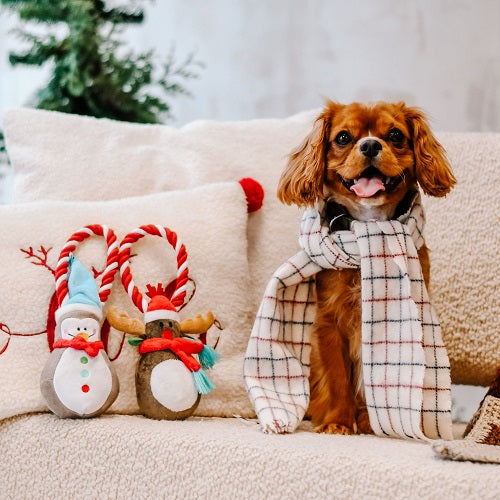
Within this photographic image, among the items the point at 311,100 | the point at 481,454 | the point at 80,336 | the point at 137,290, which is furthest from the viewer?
the point at 311,100

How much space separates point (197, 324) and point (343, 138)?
0.46 m

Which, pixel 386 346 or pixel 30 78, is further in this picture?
pixel 30 78

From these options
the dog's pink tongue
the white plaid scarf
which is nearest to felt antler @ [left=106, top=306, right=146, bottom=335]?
the white plaid scarf

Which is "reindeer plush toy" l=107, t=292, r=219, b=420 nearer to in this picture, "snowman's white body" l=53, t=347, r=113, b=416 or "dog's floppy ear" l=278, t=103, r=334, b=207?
"snowman's white body" l=53, t=347, r=113, b=416

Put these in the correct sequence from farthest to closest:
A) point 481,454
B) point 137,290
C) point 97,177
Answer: point 97,177, point 137,290, point 481,454

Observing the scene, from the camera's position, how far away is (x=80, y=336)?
1189 millimetres

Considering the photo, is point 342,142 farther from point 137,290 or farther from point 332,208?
point 137,290

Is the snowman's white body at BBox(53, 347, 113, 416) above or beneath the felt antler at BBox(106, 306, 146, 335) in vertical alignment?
beneath

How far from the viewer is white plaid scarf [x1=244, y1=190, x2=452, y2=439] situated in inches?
47.6

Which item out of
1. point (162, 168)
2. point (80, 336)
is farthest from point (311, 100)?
point (80, 336)

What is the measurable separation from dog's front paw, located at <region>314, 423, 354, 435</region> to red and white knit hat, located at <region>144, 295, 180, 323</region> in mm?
343

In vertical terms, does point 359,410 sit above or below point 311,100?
below

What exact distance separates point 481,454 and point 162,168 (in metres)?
1.00

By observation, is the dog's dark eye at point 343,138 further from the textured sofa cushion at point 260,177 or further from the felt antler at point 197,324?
→ the felt antler at point 197,324
